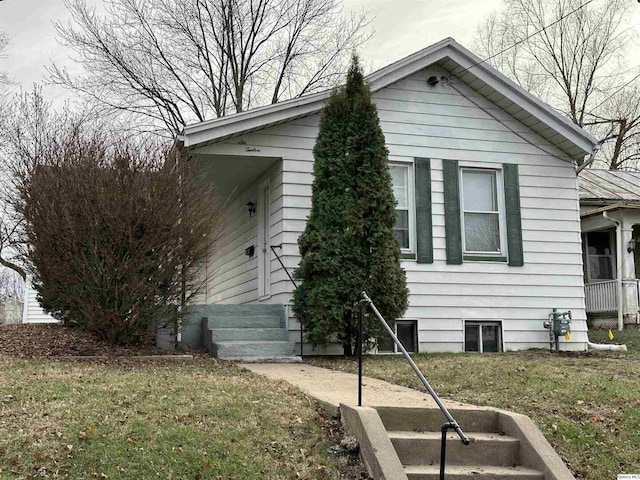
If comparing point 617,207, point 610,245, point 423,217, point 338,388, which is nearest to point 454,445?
point 338,388

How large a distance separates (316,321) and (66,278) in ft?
11.0

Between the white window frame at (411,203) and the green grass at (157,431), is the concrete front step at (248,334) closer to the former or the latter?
the white window frame at (411,203)

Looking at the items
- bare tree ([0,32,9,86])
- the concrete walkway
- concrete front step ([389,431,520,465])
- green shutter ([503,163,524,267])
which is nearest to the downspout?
green shutter ([503,163,524,267])

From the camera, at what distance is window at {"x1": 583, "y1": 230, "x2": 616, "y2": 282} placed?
60.6ft

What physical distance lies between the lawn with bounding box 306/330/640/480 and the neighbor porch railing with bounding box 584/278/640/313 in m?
5.85

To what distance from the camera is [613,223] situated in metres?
16.5

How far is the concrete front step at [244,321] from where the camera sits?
425 inches

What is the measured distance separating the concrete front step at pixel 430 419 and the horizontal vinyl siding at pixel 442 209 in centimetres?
554

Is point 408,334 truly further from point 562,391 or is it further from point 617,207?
point 617,207

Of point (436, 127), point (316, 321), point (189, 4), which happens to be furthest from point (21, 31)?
point (316, 321)

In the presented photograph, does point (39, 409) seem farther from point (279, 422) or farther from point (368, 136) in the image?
point (368, 136)

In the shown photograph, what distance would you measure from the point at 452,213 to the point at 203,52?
15.8m

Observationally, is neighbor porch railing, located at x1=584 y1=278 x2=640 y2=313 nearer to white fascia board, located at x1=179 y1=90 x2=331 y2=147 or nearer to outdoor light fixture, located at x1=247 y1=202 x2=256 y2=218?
outdoor light fixture, located at x1=247 y1=202 x2=256 y2=218

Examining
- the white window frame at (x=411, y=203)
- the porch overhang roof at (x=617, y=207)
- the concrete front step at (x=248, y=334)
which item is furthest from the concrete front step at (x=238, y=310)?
the porch overhang roof at (x=617, y=207)
